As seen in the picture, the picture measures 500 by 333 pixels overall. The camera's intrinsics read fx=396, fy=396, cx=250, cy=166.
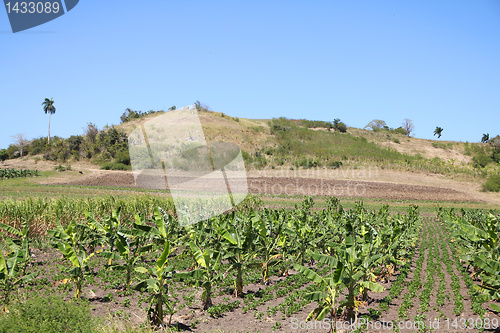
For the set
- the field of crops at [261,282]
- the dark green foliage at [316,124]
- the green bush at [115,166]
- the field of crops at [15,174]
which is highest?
the dark green foliage at [316,124]

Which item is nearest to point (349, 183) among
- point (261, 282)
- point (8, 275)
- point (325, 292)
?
point (261, 282)

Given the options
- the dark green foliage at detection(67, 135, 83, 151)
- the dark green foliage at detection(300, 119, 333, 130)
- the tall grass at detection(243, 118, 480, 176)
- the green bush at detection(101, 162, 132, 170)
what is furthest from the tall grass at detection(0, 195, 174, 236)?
the dark green foliage at detection(300, 119, 333, 130)

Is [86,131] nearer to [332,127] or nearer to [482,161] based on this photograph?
[332,127]

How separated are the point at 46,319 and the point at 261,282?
20.3ft

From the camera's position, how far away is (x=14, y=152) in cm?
7344

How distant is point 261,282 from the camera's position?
36.5 ft

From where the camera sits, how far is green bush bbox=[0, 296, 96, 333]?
6000mm

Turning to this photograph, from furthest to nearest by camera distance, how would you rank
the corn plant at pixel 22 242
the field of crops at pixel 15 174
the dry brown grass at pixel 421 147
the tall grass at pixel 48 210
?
the dry brown grass at pixel 421 147 < the field of crops at pixel 15 174 < the tall grass at pixel 48 210 < the corn plant at pixel 22 242

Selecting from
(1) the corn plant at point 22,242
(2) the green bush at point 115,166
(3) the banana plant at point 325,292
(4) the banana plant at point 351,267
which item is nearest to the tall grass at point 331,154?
(2) the green bush at point 115,166

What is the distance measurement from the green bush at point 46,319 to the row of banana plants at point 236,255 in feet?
3.50

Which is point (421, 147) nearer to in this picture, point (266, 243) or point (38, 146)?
point (38, 146)

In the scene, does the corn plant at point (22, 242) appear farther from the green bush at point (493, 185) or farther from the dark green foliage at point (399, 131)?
the dark green foliage at point (399, 131)

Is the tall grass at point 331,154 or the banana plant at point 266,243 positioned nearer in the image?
the banana plant at point 266,243

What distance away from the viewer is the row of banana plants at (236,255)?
24.6 feet
